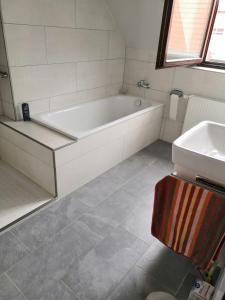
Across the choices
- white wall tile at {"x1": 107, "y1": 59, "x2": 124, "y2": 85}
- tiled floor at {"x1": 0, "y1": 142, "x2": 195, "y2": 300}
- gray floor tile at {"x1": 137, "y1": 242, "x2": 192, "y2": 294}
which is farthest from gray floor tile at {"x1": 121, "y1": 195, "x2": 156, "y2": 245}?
white wall tile at {"x1": 107, "y1": 59, "x2": 124, "y2": 85}

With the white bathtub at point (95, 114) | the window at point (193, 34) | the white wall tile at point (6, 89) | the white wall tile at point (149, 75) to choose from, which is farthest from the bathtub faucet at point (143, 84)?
the white wall tile at point (6, 89)

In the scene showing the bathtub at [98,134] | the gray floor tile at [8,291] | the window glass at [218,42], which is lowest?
the gray floor tile at [8,291]

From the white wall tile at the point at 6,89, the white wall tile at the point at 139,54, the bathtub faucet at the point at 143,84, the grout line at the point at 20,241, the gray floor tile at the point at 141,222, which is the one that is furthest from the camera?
the bathtub faucet at the point at 143,84

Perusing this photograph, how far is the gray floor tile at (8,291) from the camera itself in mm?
1296

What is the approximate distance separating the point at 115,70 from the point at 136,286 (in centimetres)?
260

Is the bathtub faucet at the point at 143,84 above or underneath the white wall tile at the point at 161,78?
underneath

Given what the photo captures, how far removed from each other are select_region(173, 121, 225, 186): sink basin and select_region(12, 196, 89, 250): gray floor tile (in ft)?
3.33

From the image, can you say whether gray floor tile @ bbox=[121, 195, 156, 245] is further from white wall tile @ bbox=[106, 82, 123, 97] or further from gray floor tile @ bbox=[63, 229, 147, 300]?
white wall tile @ bbox=[106, 82, 123, 97]

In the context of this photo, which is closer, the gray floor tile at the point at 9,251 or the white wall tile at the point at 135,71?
the gray floor tile at the point at 9,251

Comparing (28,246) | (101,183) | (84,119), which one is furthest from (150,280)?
(84,119)

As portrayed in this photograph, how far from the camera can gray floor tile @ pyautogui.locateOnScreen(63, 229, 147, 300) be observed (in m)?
1.37

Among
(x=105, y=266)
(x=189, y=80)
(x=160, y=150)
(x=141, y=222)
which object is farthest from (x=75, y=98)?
(x=105, y=266)

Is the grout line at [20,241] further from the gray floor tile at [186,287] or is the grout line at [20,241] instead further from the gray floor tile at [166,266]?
the gray floor tile at [186,287]

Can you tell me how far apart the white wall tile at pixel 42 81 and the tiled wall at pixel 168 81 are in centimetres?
96
